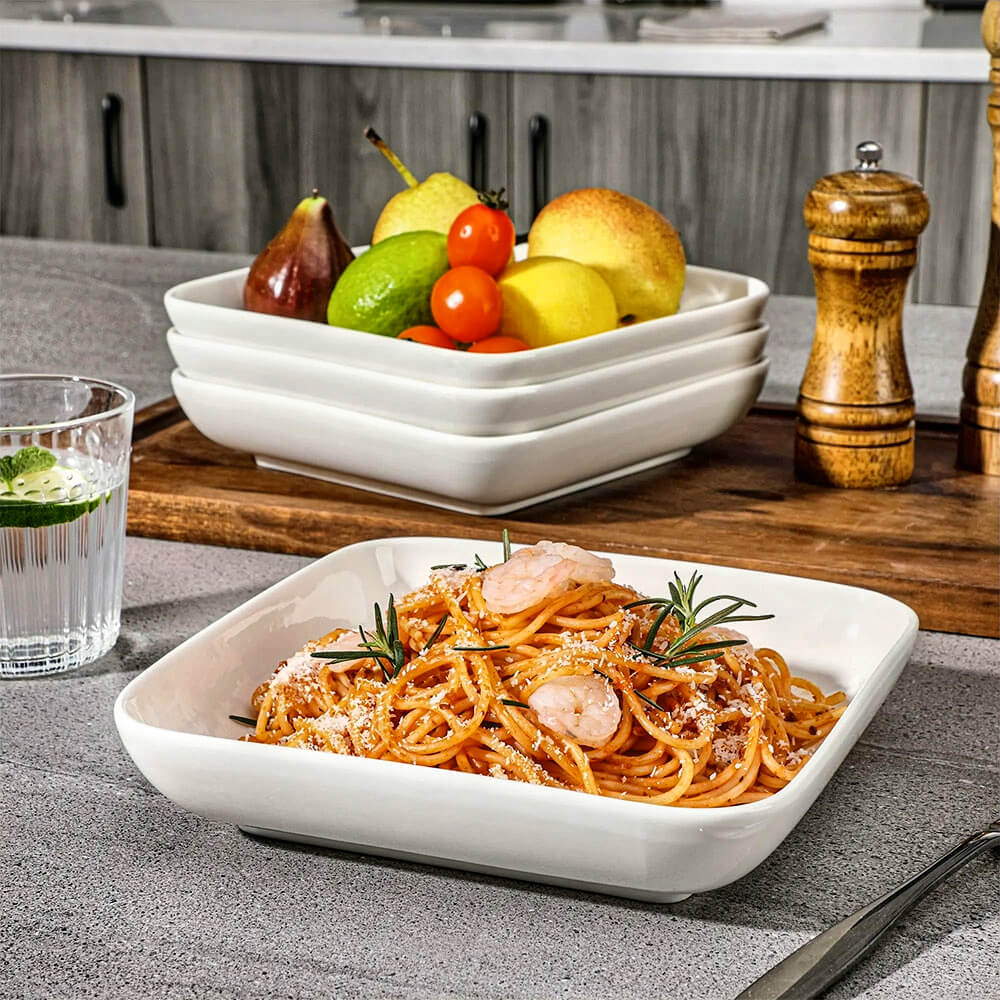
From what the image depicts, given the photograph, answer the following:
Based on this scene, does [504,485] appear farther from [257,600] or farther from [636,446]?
[257,600]

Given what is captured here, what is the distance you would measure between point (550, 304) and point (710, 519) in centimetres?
19

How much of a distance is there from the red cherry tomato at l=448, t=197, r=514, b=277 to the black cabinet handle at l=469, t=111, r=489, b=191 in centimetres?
210

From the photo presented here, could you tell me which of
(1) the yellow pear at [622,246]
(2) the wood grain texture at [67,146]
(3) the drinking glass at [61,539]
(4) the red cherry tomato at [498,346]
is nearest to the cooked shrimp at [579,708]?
(3) the drinking glass at [61,539]

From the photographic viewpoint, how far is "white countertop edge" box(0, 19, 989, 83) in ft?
9.36

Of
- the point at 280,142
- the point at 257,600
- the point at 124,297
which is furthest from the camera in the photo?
the point at 280,142

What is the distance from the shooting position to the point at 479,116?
3156 mm

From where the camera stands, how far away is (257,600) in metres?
0.77

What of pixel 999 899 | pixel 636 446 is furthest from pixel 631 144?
pixel 999 899

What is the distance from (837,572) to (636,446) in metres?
0.21

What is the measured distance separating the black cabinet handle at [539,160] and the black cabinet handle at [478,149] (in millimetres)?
101

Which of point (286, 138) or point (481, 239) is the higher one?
point (481, 239)

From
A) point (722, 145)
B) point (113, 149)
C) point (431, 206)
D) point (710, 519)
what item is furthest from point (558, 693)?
point (113, 149)

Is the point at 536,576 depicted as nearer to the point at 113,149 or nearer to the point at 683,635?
the point at 683,635

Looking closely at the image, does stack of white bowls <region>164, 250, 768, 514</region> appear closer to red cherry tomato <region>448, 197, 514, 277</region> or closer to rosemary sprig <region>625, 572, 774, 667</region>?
red cherry tomato <region>448, 197, 514, 277</region>
